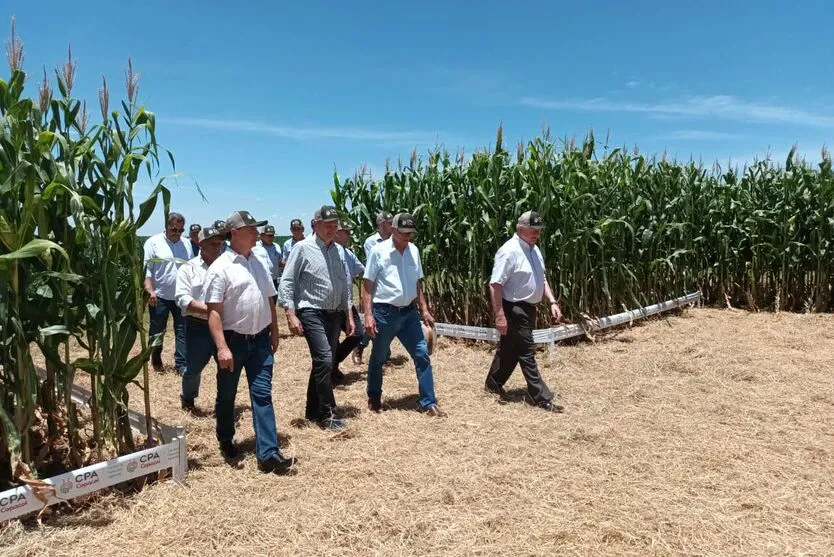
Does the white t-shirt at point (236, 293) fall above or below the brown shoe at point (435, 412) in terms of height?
above

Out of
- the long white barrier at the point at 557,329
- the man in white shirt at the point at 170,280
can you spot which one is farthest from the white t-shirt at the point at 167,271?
the long white barrier at the point at 557,329

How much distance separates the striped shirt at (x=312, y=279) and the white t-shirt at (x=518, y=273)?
1434 mm

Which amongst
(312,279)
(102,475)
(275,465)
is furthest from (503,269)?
(102,475)

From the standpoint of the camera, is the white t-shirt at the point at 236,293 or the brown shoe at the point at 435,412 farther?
the brown shoe at the point at 435,412

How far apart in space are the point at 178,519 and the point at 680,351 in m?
6.71

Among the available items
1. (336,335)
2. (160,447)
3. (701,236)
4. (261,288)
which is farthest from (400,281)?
(701,236)

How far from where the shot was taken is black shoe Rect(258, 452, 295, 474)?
4.36 m

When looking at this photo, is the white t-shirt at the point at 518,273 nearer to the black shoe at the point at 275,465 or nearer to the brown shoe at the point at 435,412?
the brown shoe at the point at 435,412

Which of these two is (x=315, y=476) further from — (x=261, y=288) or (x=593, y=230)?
(x=593, y=230)

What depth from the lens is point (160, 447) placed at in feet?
13.2

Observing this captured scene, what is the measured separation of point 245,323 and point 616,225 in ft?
21.4

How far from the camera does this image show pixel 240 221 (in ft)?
14.3

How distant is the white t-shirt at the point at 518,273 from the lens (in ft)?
18.8

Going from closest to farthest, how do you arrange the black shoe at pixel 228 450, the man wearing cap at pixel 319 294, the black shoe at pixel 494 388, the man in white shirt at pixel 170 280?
the black shoe at pixel 228 450 < the man wearing cap at pixel 319 294 < the black shoe at pixel 494 388 < the man in white shirt at pixel 170 280
